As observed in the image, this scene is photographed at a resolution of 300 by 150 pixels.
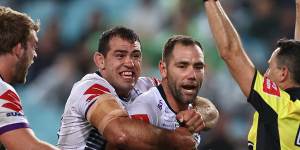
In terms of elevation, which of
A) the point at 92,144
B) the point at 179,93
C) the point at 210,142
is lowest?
the point at 210,142

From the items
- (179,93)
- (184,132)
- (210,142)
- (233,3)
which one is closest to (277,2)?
(233,3)

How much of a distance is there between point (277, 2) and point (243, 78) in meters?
5.08

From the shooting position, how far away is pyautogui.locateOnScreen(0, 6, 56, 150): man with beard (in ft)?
13.6

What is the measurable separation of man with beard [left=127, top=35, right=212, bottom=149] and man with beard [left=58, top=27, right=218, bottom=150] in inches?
10.7

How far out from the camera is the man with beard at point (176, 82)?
4879mm

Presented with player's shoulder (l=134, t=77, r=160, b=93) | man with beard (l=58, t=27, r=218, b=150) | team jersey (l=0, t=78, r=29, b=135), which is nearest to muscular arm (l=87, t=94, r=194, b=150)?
man with beard (l=58, t=27, r=218, b=150)

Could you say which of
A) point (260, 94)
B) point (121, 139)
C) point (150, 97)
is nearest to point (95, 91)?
point (150, 97)

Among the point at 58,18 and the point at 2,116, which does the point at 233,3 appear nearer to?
the point at 58,18

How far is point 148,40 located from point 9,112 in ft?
17.3

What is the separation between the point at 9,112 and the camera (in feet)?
13.8

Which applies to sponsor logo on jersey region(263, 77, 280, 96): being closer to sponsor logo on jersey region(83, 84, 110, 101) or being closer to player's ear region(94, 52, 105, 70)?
sponsor logo on jersey region(83, 84, 110, 101)

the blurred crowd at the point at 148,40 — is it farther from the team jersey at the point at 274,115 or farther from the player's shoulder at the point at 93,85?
the team jersey at the point at 274,115

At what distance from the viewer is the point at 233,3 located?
368 inches

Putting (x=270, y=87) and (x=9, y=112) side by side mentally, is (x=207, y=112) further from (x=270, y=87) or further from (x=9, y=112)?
(x=9, y=112)
